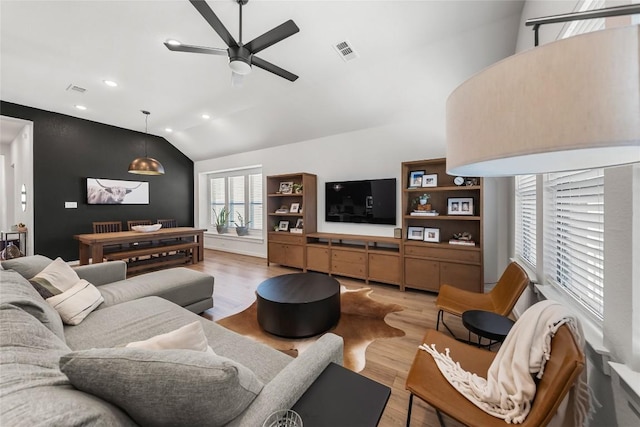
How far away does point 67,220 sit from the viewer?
514 centimetres

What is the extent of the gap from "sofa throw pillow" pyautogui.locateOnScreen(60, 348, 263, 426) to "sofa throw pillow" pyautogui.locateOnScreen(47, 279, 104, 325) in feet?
4.80

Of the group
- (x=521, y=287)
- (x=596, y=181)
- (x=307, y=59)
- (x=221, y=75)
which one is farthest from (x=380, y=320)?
(x=221, y=75)

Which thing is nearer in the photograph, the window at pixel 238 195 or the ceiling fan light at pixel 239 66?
the ceiling fan light at pixel 239 66

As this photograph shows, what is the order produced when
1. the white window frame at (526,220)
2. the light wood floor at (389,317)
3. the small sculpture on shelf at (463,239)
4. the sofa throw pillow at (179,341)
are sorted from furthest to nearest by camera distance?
the small sculpture on shelf at (463,239), the white window frame at (526,220), the light wood floor at (389,317), the sofa throw pillow at (179,341)

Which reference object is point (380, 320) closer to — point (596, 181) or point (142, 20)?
point (596, 181)

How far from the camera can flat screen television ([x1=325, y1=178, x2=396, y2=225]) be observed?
4176 mm

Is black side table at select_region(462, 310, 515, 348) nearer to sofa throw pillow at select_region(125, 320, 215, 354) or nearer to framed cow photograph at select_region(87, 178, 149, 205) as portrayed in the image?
sofa throw pillow at select_region(125, 320, 215, 354)

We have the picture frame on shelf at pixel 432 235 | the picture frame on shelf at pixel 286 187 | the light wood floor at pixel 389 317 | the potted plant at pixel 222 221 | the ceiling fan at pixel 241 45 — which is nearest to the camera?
the light wood floor at pixel 389 317

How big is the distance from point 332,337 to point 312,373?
0.94 ft

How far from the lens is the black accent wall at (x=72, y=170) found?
4773 mm

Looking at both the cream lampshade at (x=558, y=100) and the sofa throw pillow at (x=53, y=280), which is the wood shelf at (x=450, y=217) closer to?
the cream lampshade at (x=558, y=100)

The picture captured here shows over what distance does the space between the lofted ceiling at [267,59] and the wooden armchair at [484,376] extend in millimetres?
2813

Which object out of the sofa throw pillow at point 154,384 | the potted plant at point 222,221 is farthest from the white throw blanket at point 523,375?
the potted plant at point 222,221

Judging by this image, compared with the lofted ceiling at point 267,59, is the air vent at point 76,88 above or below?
above
